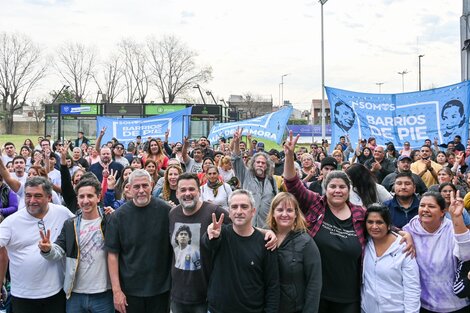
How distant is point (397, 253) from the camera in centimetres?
377

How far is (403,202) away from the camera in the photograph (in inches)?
195

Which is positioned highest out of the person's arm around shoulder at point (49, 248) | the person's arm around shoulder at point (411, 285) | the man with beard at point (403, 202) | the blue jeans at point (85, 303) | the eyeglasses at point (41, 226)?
the man with beard at point (403, 202)

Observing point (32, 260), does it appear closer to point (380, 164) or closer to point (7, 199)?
point (7, 199)

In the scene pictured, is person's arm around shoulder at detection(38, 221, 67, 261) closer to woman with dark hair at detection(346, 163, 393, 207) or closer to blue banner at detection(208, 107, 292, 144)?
woman with dark hair at detection(346, 163, 393, 207)

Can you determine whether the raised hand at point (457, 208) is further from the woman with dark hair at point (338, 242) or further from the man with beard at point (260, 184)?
the man with beard at point (260, 184)

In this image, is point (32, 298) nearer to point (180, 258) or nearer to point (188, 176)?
point (180, 258)

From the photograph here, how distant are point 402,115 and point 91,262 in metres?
10.6

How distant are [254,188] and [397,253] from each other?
268cm

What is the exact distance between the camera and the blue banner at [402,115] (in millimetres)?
11742

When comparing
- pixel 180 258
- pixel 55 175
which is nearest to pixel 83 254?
pixel 180 258

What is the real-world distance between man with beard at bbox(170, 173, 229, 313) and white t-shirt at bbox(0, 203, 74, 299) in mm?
1055

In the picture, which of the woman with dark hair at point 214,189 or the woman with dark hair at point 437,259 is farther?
the woman with dark hair at point 214,189

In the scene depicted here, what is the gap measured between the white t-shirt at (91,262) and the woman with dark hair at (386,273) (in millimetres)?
2211

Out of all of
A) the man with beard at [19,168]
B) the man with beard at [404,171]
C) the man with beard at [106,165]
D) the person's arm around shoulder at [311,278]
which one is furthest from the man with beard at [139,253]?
the man with beard at [106,165]
